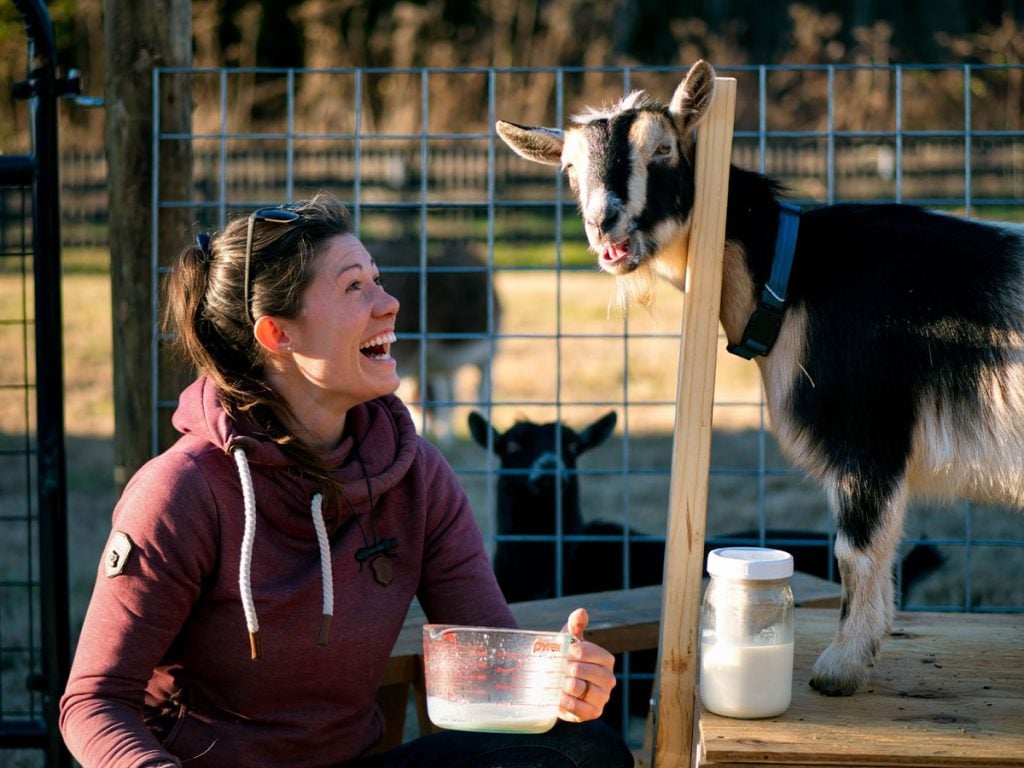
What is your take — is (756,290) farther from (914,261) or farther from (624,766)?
(624,766)

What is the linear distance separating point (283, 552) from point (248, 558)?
129 millimetres

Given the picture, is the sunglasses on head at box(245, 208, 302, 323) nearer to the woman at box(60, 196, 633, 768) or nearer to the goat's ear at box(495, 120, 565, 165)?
the woman at box(60, 196, 633, 768)

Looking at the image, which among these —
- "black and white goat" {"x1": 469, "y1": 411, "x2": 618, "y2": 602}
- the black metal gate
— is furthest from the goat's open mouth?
"black and white goat" {"x1": 469, "y1": 411, "x2": 618, "y2": 602}

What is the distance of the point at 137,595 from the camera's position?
231cm

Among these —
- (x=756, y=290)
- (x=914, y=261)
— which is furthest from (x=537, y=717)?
(x=914, y=261)

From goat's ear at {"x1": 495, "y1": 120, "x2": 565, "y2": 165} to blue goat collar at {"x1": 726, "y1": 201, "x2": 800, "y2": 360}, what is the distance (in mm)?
539

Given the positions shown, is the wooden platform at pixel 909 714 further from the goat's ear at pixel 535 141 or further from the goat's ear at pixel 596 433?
the goat's ear at pixel 596 433

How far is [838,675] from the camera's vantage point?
2664mm

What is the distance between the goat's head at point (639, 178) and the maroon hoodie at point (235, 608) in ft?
1.99

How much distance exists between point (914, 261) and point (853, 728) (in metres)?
0.98

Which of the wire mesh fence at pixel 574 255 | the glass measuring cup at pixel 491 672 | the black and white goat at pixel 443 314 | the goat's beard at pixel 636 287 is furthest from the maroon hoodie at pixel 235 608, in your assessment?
the black and white goat at pixel 443 314

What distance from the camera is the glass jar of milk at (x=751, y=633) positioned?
97.1 inches

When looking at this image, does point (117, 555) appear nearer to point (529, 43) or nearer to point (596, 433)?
point (596, 433)

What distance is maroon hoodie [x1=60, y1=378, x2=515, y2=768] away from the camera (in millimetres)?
2301
